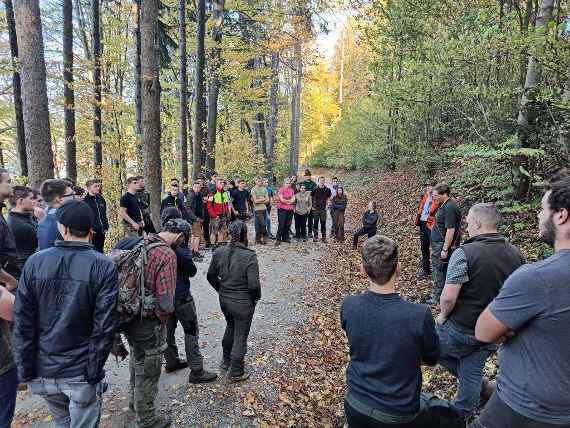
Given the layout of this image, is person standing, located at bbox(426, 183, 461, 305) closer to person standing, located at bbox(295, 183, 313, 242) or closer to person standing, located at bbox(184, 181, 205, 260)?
person standing, located at bbox(295, 183, 313, 242)

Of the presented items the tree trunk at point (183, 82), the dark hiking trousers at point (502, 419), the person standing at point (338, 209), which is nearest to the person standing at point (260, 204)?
the person standing at point (338, 209)

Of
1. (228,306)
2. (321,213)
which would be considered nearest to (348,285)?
(321,213)

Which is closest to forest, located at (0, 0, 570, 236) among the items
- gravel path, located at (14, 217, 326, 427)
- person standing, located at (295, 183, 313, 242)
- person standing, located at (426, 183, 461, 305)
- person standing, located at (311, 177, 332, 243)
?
person standing, located at (426, 183, 461, 305)

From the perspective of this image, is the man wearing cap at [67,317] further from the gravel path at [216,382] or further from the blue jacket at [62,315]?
the gravel path at [216,382]

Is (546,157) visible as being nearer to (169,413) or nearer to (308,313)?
(308,313)

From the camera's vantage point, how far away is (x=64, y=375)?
2670 mm

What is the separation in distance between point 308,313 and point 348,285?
1.93 m

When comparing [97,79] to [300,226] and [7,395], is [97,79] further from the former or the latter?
[7,395]

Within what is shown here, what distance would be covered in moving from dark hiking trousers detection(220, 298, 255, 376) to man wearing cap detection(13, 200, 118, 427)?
186 centimetres

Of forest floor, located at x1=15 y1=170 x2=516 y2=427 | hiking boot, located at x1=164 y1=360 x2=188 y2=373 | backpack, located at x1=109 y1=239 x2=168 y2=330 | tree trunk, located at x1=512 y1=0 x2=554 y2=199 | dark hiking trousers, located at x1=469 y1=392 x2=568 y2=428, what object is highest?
tree trunk, located at x1=512 y1=0 x2=554 y2=199

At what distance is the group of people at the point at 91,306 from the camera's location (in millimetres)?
2656

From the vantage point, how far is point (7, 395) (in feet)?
9.10

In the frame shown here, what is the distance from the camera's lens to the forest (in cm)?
708

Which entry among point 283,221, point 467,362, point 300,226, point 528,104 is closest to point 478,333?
point 467,362
